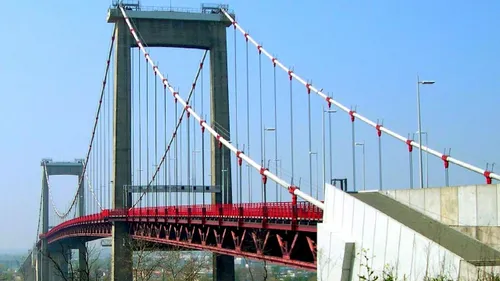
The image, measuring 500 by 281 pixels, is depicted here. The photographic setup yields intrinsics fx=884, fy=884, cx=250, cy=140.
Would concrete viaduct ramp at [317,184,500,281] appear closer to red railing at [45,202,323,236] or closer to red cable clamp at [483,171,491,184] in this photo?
red cable clamp at [483,171,491,184]

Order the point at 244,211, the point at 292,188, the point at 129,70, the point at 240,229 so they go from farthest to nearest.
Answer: the point at 129,70 → the point at 244,211 → the point at 240,229 → the point at 292,188

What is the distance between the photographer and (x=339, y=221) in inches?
738

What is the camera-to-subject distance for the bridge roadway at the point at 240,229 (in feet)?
74.8

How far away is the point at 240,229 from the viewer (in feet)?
92.2

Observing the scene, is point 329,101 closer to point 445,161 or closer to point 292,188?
point 292,188

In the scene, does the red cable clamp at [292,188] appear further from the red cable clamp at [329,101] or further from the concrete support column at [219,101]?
the concrete support column at [219,101]

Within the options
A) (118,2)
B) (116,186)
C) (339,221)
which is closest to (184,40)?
(118,2)

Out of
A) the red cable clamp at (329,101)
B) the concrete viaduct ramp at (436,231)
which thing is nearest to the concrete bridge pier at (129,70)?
the red cable clamp at (329,101)

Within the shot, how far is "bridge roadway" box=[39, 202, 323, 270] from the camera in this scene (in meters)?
22.8

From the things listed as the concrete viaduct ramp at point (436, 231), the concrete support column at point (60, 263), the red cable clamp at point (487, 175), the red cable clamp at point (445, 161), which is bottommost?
the concrete support column at point (60, 263)

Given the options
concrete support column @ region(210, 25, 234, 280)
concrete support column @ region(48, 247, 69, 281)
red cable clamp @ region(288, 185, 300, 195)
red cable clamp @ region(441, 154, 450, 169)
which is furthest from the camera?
concrete support column @ region(210, 25, 234, 280)

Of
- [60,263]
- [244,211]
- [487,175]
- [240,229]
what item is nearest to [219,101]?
[244,211]

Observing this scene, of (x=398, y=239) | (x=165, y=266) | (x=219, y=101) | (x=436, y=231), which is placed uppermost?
(x=219, y=101)

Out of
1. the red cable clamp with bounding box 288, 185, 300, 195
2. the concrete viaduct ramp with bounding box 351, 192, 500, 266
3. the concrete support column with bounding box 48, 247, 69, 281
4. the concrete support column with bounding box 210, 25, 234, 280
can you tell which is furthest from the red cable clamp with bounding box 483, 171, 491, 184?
the concrete support column with bounding box 210, 25, 234, 280
